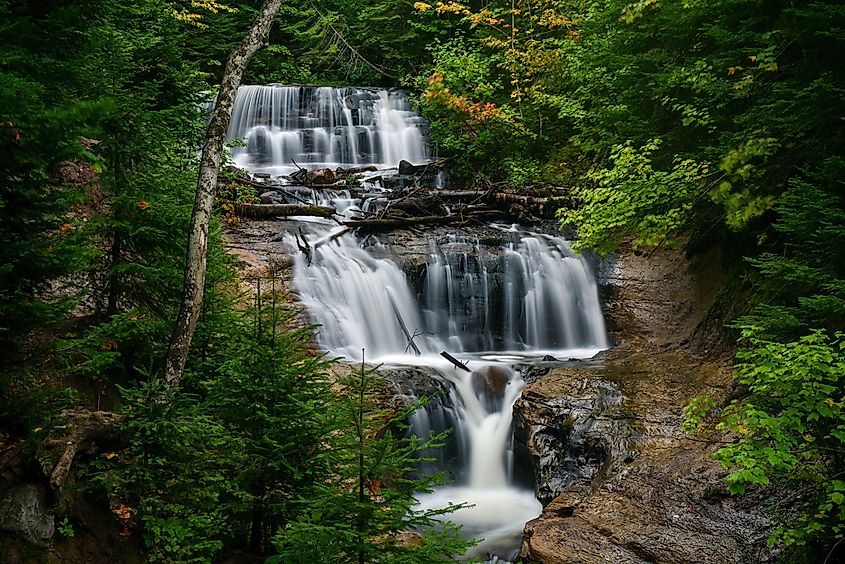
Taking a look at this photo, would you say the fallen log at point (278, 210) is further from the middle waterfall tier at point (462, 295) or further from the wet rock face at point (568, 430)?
the wet rock face at point (568, 430)

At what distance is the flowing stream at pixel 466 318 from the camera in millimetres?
7719

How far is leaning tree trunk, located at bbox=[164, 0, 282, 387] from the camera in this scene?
479cm

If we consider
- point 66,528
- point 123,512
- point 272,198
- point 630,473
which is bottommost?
point 630,473

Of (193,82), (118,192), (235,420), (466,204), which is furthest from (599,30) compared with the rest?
(235,420)

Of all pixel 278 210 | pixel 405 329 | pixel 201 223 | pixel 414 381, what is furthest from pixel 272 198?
pixel 201 223

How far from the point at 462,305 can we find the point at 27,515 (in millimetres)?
8345

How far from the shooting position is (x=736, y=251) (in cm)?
848

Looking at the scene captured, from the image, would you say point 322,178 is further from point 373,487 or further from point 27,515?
point 27,515

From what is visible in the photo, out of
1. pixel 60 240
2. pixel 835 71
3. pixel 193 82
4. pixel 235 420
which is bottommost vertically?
pixel 235 420

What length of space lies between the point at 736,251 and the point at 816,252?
3.71 metres

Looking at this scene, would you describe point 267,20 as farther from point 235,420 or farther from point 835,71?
point 835,71

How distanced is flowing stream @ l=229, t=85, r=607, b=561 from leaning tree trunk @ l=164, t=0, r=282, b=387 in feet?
12.2

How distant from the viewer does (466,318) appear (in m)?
11.0

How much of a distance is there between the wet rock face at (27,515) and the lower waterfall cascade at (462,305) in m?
5.37
